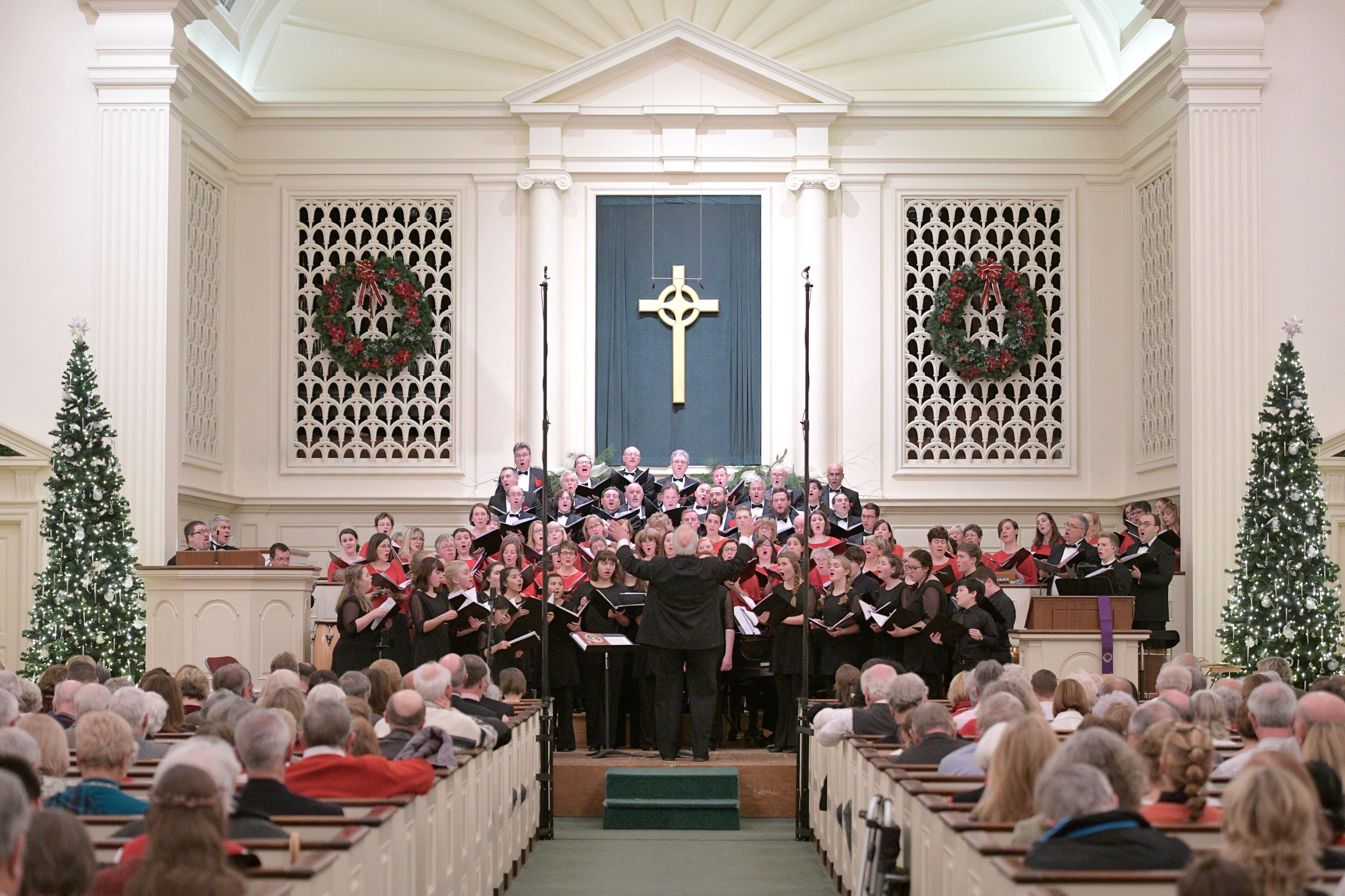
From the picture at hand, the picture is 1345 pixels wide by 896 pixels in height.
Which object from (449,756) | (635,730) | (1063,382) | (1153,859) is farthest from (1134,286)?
(1153,859)

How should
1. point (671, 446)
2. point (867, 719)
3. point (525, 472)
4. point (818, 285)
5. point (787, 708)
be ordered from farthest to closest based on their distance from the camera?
point (671, 446) → point (818, 285) → point (525, 472) → point (787, 708) → point (867, 719)

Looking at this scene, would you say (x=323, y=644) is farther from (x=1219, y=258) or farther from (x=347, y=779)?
(x=1219, y=258)

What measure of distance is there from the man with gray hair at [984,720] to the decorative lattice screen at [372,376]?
9.70 metres

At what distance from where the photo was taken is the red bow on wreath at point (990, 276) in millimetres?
14406

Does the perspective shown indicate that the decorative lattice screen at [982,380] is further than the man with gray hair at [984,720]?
Yes

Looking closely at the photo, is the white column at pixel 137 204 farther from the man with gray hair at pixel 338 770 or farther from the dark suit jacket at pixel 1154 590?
the man with gray hair at pixel 338 770

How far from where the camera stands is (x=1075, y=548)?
35.9 feet

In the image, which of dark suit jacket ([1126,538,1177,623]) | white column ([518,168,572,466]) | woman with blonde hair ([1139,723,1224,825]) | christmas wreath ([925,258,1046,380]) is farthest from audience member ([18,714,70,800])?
christmas wreath ([925,258,1046,380])

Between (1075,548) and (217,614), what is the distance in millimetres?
5961

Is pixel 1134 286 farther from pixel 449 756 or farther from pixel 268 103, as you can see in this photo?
pixel 449 756

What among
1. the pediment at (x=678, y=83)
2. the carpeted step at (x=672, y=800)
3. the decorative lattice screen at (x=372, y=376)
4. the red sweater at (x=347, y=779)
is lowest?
the carpeted step at (x=672, y=800)

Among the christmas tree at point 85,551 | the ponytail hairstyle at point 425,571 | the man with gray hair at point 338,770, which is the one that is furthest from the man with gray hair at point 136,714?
the christmas tree at point 85,551

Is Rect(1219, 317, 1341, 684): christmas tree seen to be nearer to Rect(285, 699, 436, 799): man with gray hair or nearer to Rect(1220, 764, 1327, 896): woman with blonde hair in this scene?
Rect(285, 699, 436, 799): man with gray hair

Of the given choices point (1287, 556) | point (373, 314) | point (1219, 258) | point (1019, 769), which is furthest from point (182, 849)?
point (373, 314)
